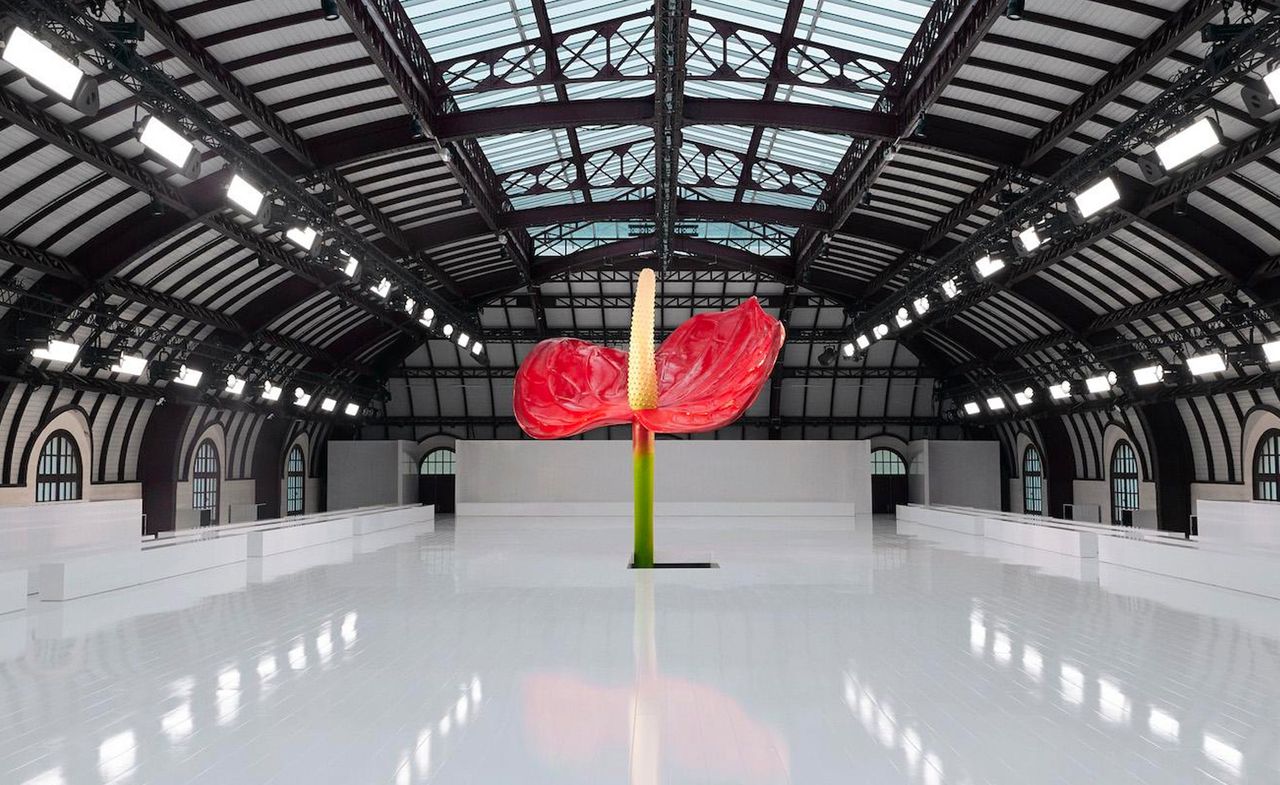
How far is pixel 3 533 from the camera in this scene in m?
13.7

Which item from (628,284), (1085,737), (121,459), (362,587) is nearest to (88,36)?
(362,587)

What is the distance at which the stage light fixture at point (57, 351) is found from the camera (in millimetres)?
19062

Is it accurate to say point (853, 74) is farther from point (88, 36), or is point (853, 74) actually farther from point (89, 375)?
point (89, 375)

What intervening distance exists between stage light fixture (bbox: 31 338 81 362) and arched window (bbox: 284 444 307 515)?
16573 millimetres

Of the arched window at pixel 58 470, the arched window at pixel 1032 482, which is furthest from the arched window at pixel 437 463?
the arched window at pixel 1032 482

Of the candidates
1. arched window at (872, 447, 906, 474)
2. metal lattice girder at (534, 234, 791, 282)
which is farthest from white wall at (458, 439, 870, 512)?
metal lattice girder at (534, 234, 791, 282)

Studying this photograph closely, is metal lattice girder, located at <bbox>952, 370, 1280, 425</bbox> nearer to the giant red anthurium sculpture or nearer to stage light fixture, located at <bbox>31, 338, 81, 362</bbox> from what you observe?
the giant red anthurium sculpture

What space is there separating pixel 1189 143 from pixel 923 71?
429cm

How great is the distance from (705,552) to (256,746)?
1506 centimetres

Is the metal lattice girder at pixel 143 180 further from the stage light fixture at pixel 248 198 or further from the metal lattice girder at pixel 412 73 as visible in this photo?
the metal lattice girder at pixel 412 73

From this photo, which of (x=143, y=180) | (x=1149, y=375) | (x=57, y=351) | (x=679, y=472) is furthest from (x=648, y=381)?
(x=679, y=472)

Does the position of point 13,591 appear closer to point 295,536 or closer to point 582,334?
point 295,536

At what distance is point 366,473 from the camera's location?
127 ft

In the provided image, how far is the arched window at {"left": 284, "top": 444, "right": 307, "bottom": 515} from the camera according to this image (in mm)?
36750
